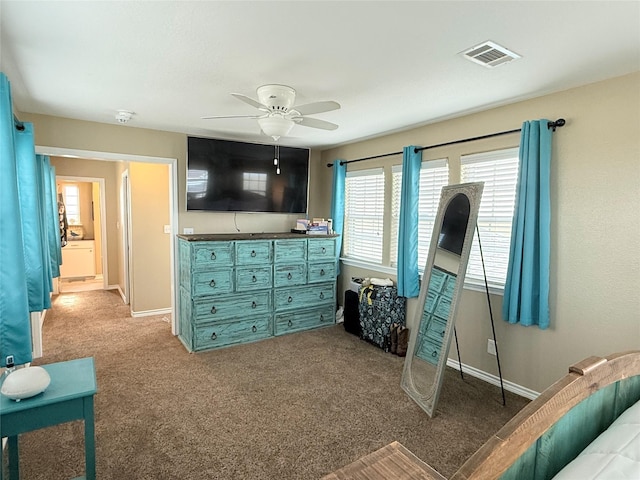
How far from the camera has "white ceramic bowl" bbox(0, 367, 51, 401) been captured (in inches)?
58.0

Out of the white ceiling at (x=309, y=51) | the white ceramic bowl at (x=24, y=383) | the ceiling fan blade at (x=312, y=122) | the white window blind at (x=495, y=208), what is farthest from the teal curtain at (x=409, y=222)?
the white ceramic bowl at (x=24, y=383)

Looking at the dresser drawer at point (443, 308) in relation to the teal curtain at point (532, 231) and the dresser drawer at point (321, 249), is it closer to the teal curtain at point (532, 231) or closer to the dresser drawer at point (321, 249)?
the teal curtain at point (532, 231)

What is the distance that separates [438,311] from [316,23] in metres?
2.26

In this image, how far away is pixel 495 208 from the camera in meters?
3.20

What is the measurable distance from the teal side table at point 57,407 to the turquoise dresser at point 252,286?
2.00 m

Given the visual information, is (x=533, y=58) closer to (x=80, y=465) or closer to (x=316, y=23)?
(x=316, y=23)

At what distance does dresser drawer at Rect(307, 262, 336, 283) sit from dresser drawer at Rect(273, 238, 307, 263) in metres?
0.20

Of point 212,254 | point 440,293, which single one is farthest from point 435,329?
point 212,254

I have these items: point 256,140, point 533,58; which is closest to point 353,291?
point 256,140

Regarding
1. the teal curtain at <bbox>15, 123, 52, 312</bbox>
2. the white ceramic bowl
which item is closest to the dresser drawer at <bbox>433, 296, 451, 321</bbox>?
the white ceramic bowl

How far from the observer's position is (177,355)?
3.77 metres

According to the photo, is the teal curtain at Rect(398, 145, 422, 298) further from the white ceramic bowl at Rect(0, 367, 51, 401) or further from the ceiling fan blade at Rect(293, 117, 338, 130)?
the white ceramic bowl at Rect(0, 367, 51, 401)

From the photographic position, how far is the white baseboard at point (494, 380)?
2.97 metres

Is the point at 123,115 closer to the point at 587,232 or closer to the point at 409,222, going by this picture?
the point at 409,222
